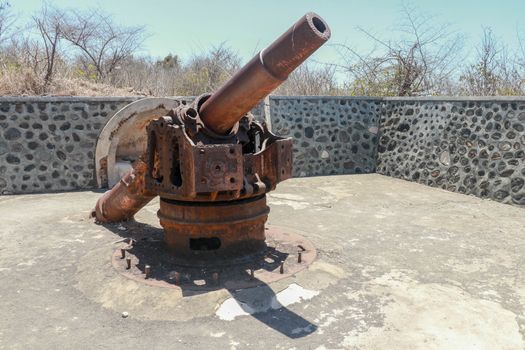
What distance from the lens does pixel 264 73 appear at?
365 cm

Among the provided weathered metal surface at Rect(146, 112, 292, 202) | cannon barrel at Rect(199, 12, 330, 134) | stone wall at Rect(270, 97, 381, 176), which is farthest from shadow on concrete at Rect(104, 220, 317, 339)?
stone wall at Rect(270, 97, 381, 176)

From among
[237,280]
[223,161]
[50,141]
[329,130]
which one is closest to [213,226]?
[237,280]

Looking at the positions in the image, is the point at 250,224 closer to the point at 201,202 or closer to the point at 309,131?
the point at 201,202

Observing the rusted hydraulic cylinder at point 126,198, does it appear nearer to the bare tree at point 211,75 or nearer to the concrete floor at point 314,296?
the concrete floor at point 314,296

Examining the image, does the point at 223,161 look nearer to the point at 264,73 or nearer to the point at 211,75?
the point at 264,73

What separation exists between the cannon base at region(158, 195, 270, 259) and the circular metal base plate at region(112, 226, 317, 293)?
8 cm

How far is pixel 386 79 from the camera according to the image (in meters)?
14.1

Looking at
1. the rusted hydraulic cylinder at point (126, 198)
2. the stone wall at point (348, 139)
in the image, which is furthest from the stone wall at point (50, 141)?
the rusted hydraulic cylinder at point (126, 198)

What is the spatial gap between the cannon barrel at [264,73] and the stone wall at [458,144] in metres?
5.55

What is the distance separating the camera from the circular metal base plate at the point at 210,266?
402cm

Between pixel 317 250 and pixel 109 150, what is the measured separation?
5406mm

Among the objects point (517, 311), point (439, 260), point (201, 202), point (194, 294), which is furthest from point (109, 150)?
point (517, 311)

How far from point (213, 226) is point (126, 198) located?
1517mm

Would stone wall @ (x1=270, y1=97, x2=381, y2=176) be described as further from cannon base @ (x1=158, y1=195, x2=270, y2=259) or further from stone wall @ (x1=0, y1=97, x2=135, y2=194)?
A: cannon base @ (x1=158, y1=195, x2=270, y2=259)
